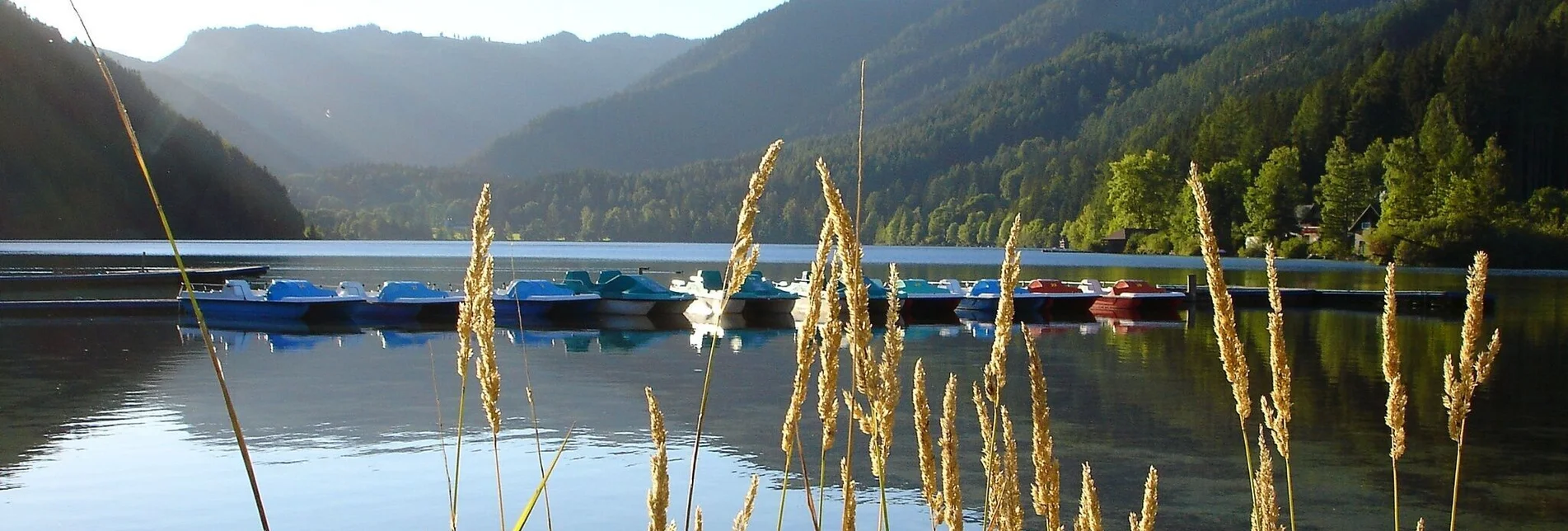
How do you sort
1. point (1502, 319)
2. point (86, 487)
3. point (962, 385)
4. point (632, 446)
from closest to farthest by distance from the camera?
1. point (86, 487)
2. point (632, 446)
3. point (962, 385)
4. point (1502, 319)

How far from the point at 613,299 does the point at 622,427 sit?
21424mm

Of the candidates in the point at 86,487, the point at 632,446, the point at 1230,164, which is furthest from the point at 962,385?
the point at 1230,164

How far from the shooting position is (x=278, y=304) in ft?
110

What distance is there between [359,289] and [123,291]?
1148 cm

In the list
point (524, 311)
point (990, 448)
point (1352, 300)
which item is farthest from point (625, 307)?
point (990, 448)

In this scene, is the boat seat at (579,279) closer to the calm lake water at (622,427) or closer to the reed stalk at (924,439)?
the calm lake water at (622,427)

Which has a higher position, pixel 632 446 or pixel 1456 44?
pixel 1456 44

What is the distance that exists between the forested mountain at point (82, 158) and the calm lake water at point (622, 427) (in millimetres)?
93761

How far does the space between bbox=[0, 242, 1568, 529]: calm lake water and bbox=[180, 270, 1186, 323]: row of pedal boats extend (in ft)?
8.89

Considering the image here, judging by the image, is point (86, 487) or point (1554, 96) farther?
point (1554, 96)

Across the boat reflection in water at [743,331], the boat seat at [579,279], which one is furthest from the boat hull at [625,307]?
the boat reflection in water at [743,331]

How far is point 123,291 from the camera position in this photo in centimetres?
4209

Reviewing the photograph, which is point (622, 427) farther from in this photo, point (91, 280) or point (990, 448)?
point (91, 280)

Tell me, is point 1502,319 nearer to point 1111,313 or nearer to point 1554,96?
point 1111,313
